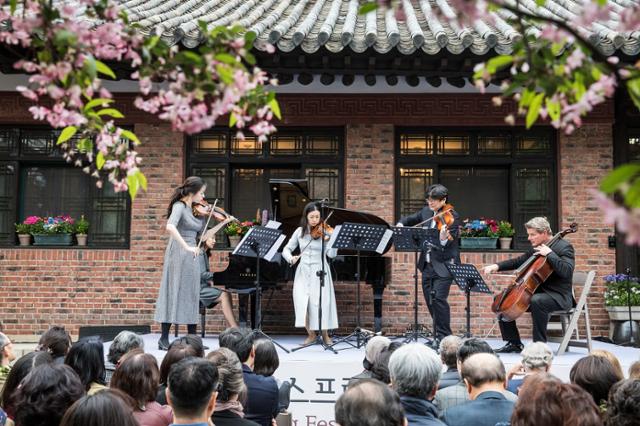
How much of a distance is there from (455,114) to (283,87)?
2.42 m

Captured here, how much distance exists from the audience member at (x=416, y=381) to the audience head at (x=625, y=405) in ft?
2.65

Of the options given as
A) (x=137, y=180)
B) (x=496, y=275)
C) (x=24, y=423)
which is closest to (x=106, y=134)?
(x=137, y=180)

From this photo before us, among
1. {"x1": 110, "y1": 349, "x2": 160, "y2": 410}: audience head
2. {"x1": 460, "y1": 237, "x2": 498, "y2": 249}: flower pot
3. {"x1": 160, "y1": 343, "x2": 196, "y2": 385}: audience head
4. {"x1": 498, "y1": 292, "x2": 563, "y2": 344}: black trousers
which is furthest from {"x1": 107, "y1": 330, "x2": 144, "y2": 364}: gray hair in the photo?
{"x1": 460, "y1": 237, "x2": 498, "y2": 249}: flower pot

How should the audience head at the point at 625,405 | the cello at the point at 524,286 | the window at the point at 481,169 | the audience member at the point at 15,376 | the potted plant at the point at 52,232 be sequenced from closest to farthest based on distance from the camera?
1. the audience head at the point at 625,405
2. the audience member at the point at 15,376
3. the cello at the point at 524,286
4. the potted plant at the point at 52,232
5. the window at the point at 481,169

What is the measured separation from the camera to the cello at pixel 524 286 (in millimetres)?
7402

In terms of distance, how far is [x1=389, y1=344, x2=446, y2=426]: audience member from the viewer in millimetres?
3525

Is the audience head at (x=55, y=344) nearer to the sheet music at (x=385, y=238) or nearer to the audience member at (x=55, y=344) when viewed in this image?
the audience member at (x=55, y=344)

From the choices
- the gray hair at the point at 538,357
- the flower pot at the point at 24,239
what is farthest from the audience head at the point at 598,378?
the flower pot at the point at 24,239

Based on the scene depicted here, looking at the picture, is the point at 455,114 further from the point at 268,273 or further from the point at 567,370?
the point at 567,370

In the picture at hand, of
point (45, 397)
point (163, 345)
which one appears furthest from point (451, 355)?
point (163, 345)

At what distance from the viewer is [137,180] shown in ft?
8.38

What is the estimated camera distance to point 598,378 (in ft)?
12.5

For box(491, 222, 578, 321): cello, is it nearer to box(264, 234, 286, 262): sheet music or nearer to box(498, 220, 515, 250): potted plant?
box(498, 220, 515, 250): potted plant

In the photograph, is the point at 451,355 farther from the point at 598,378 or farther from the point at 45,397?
the point at 45,397
